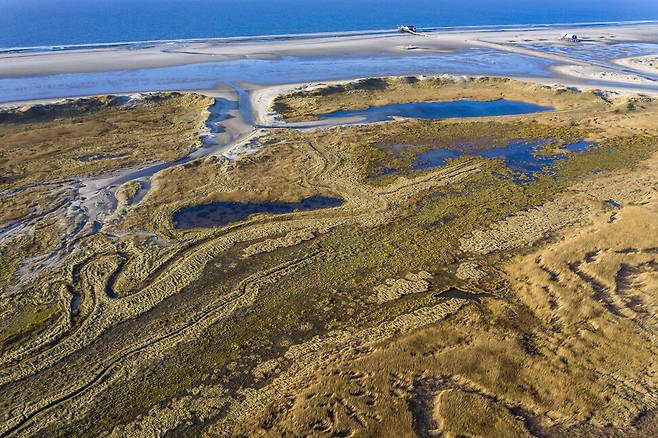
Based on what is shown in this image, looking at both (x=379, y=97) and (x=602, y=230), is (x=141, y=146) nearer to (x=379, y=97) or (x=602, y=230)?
(x=379, y=97)

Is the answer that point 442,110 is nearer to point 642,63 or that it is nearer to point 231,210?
point 231,210

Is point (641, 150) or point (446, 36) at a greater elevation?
point (446, 36)

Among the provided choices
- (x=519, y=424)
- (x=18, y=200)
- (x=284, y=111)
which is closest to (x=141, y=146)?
(x=18, y=200)

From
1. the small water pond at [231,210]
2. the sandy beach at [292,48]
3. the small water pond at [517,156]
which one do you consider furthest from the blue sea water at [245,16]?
the small water pond at [231,210]

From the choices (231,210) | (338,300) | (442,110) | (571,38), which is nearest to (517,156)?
(442,110)

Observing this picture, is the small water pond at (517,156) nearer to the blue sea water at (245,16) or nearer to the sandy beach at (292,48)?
the sandy beach at (292,48)
